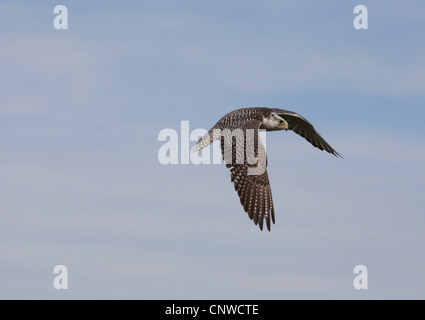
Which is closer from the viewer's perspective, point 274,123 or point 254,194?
point 254,194

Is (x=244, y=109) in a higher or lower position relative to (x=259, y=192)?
higher

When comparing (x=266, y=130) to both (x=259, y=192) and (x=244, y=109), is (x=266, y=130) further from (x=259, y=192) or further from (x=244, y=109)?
Answer: (x=259, y=192)

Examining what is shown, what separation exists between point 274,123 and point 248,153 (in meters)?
2.92

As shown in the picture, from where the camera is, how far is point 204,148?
21.3 m

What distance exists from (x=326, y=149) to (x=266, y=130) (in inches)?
122

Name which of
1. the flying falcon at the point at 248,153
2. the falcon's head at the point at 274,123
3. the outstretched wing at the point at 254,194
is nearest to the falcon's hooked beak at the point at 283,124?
the falcon's head at the point at 274,123

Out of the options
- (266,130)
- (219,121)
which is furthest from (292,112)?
(219,121)

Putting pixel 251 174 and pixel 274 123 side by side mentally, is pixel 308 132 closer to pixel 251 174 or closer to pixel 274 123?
pixel 274 123

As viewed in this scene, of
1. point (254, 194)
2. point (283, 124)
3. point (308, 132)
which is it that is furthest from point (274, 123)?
point (254, 194)

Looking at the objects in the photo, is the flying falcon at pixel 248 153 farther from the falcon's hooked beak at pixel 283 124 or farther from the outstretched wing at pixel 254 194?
the falcon's hooked beak at pixel 283 124

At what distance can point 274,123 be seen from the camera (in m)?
22.7

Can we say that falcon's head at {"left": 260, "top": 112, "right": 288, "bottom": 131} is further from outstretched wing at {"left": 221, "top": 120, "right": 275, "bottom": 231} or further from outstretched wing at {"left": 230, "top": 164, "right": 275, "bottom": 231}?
outstretched wing at {"left": 230, "top": 164, "right": 275, "bottom": 231}

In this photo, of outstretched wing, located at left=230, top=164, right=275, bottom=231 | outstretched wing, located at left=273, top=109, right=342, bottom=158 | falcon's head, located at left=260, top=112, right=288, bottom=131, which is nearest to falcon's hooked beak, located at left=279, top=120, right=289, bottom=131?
falcon's head, located at left=260, top=112, right=288, bottom=131

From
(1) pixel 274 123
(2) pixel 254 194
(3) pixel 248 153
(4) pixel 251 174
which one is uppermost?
(1) pixel 274 123
